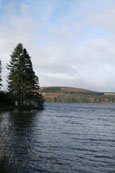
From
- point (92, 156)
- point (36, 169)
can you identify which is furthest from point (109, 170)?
point (36, 169)

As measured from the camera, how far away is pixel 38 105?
6025cm

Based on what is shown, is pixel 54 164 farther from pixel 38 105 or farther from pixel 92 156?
pixel 38 105

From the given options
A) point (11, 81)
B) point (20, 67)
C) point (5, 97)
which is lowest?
point (5, 97)

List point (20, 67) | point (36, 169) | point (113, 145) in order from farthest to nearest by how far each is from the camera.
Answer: point (20, 67) < point (113, 145) < point (36, 169)

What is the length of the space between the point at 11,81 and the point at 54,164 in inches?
1650

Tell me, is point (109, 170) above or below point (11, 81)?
below

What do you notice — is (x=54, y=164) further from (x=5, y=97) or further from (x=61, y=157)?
(x=5, y=97)

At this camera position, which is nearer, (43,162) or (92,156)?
(43,162)

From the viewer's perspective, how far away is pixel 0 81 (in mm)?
53594

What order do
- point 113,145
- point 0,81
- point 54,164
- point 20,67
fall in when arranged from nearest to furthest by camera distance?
point 54,164
point 113,145
point 20,67
point 0,81

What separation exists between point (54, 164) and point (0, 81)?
46.5 meters

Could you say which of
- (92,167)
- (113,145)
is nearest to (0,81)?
(113,145)

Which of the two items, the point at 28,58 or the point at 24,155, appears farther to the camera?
the point at 28,58

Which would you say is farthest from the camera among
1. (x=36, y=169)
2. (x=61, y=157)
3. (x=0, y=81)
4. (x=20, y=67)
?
(x=0, y=81)
